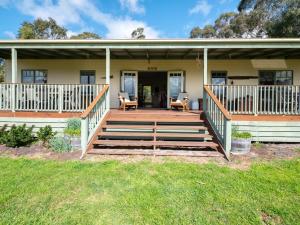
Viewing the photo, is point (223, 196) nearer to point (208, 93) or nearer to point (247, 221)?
point (247, 221)

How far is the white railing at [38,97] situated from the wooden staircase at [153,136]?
1304mm

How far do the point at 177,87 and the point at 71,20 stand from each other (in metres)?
28.1

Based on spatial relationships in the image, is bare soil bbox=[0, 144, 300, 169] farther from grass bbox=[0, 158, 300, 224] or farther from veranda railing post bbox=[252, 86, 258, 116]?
veranda railing post bbox=[252, 86, 258, 116]

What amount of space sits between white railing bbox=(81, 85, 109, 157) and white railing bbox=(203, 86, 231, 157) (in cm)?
308

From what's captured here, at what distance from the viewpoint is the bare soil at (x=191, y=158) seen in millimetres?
5363

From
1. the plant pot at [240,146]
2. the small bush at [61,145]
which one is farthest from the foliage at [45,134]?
the plant pot at [240,146]

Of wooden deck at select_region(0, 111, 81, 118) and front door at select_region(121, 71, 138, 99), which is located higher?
front door at select_region(121, 71, 138, 99)

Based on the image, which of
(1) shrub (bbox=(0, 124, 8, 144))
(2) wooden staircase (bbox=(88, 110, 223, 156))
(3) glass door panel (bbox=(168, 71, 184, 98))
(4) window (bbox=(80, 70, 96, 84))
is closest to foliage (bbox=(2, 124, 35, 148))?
(1) shrub (bbox=(0, 124, 8, 144))

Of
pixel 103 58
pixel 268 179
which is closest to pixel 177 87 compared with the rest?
pixel 103 58

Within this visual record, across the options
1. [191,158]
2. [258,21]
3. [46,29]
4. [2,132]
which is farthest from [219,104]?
[46,29]

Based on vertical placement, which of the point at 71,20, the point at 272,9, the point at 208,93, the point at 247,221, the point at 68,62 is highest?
the point at 71,20

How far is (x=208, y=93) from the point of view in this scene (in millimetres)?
6848

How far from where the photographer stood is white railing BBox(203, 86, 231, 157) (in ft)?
18.5

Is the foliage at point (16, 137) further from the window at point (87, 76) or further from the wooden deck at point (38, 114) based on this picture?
the window at point (87, 76)
